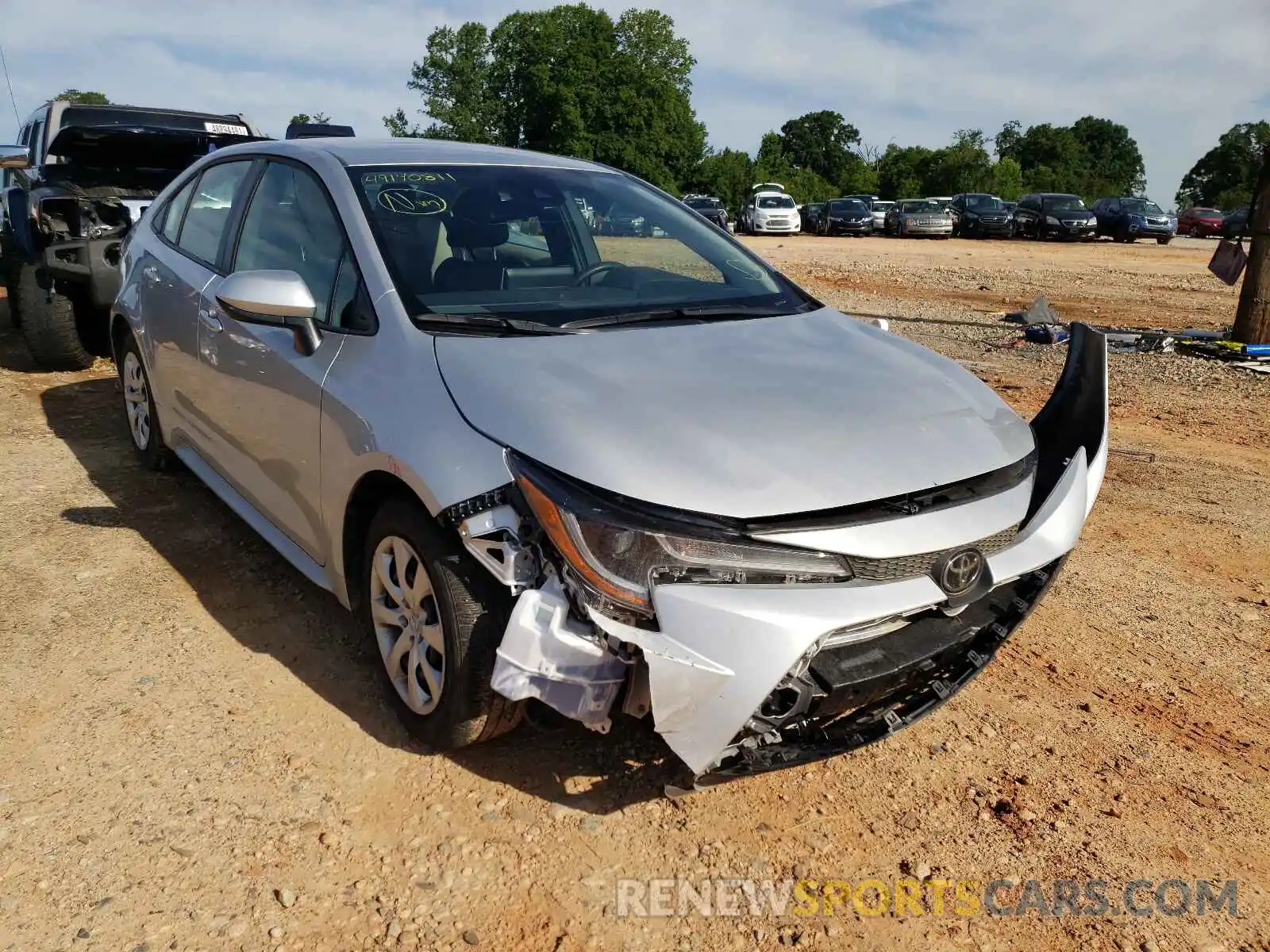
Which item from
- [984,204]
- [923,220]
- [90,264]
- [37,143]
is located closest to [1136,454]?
[90,264]

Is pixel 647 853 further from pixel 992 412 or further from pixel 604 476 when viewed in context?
pixel 992 412

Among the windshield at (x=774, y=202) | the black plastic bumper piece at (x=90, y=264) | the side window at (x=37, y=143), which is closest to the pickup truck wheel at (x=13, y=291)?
the black plastic bumper piece at (x=90, y=264)

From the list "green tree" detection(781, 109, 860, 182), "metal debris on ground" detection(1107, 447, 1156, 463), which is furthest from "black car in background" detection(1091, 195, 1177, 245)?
"green tree" detection(781, 109, 860, 182)

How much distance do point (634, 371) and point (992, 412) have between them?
106 cm

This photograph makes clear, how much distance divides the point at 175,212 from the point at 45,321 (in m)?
3.26

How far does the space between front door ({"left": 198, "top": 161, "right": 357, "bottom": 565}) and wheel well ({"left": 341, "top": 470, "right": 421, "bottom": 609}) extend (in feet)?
0.61

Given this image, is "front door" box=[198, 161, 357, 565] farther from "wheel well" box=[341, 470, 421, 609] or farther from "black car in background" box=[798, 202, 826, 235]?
"black car in background" box=[798, 202, 826, 235]

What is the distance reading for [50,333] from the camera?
7207 mm

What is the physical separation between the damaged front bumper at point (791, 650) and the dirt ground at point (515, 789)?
0.37 metres

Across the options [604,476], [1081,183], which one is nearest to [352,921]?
[604,476]

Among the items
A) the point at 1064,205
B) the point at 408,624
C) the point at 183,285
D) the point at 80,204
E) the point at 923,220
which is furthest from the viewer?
the point at 923,220

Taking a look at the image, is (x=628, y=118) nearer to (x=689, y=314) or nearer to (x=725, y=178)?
(x=725, y=178)

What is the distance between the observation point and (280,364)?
3213mm

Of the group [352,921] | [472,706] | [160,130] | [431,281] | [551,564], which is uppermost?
[160,130]
